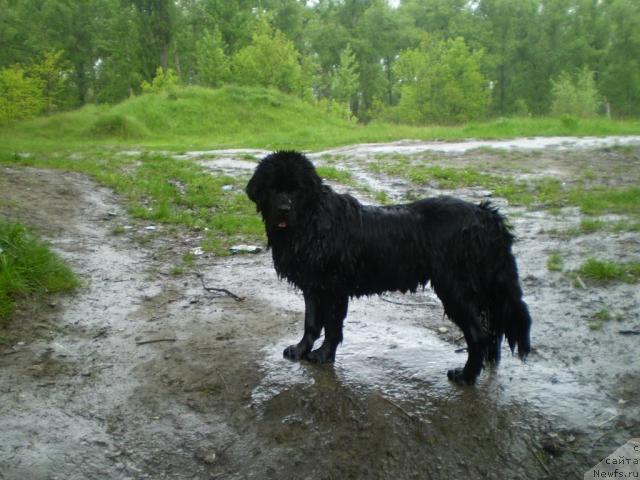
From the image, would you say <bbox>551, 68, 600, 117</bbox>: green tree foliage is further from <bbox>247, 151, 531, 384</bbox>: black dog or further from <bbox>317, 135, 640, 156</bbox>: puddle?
<bbox>247, 151, 531, 384</bbox>: black dog

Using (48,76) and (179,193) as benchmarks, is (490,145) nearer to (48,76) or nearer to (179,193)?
(179,193)

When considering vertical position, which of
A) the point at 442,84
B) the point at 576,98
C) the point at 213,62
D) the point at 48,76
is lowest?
the point at 576,98

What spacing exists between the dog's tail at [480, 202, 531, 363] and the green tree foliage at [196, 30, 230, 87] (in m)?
42.1

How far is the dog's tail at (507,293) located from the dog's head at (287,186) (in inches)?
51.5

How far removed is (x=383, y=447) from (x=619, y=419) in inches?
62.1

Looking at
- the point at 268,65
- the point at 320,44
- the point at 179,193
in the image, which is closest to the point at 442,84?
the point at 268,65

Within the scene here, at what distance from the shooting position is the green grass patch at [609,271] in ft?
18.4

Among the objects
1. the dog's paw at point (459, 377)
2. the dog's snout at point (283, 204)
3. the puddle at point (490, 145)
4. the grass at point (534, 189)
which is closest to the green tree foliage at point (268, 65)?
the puddle at point (490, 145)

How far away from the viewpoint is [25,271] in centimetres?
545

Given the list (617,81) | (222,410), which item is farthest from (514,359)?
(617,81)

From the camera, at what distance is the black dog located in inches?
151

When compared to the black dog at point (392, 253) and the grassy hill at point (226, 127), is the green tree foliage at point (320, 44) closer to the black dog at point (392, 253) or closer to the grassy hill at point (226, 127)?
the grassy hill at point (226, 127)

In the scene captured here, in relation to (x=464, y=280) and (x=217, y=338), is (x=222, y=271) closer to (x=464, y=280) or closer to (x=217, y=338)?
(x=217, y=338)

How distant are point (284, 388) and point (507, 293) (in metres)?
1.79
